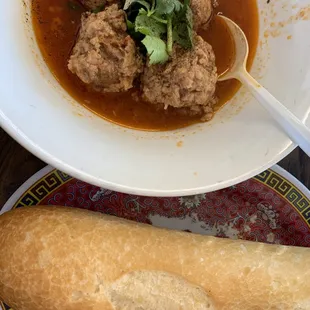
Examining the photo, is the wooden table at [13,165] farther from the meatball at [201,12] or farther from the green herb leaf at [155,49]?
the meatball at [201,12]

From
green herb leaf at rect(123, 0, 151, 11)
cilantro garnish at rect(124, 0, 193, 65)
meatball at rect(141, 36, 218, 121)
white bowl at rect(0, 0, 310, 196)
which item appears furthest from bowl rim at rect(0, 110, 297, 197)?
green herb leaf at rect(123, 0, 151, 11)

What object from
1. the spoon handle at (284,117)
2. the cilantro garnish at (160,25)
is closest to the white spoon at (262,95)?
the spoon handle at (284,117)

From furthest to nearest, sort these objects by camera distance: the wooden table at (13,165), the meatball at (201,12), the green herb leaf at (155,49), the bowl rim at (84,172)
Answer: the wooden table at (13,165)
the meatball at (201,12)
the green herb leaf at (155,49)
the bowl rim at (84,172)

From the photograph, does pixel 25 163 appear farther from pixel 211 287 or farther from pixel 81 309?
pixel 211 287

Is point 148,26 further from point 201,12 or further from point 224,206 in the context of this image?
point 224,206

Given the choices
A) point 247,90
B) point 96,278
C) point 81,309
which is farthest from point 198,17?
point 81,309

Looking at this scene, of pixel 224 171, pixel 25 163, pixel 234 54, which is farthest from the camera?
pixel 25 163
